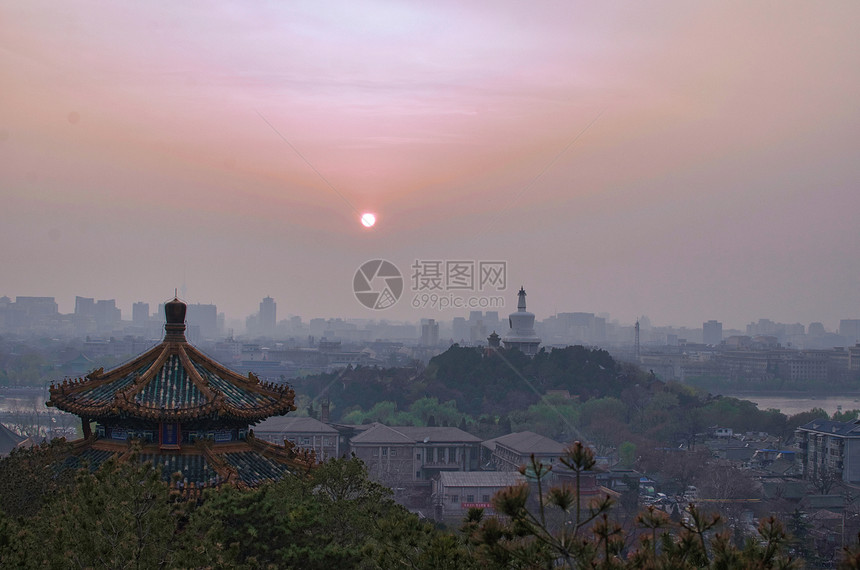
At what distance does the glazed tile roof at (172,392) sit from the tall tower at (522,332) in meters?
61.3

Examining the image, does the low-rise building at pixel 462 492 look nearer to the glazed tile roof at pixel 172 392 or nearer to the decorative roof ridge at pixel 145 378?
the glazed tile roof at pixel 172 392

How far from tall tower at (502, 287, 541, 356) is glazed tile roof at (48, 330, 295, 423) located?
61254 mm

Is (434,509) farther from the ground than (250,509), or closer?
closer

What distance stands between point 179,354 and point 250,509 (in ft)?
7.19

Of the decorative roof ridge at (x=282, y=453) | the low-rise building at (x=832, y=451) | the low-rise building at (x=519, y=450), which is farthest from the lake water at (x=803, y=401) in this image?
the decorative roof ridge at (x=282, y=453)

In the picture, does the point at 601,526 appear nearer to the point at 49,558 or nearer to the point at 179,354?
the point at 49,558

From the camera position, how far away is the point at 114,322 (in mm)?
198375

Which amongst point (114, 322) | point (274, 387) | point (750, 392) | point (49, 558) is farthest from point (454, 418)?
point (114, 322)

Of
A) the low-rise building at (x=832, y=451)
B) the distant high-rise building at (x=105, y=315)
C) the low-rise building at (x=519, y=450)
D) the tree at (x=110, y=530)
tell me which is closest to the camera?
the tree at (x=110, y=530)

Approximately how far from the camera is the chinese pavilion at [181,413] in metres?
8.49

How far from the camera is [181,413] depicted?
27.7 ft

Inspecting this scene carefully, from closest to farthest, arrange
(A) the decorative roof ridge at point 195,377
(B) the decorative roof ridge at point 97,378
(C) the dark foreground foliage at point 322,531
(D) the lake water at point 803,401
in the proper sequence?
1. (C) the dark foreground foliage at point 322,531
2. (A) the decorative roof ridge at point 195,377
3. (B) the decorative roof ridge at point 97,378
4. (D) the lake water at point 803,401

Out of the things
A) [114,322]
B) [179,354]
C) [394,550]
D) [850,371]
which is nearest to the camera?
[394,550]

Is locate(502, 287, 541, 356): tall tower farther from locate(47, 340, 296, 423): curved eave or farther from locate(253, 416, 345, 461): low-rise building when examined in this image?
locate(47, 340, 296, 423): curved eave
